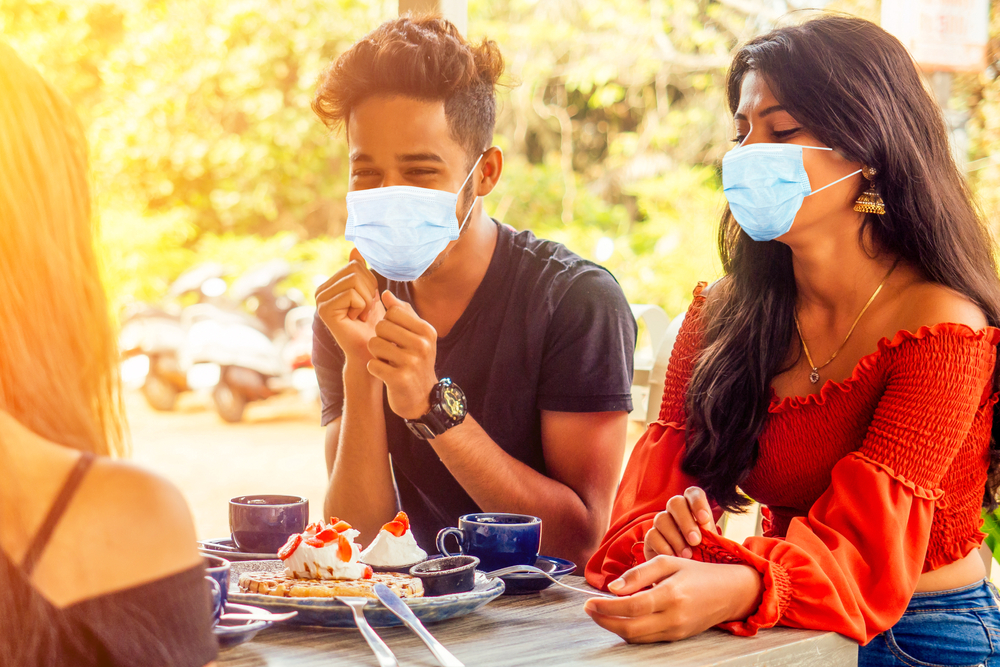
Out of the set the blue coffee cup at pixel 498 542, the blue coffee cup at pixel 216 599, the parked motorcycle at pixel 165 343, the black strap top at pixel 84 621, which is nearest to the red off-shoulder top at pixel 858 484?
the blue coffee cup at pixel 498 542

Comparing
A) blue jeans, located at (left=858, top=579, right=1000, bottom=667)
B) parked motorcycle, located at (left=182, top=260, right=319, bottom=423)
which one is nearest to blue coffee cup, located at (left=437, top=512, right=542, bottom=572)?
blue jeans, located at (left=858, top=579, right=1000, bottom=667)

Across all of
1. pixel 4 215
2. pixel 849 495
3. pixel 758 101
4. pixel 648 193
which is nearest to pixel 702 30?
pixel 648 193

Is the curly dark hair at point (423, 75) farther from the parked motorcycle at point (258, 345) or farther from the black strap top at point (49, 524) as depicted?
the parked motorcycle at point (258, 345)

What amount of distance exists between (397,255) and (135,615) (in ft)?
4.07

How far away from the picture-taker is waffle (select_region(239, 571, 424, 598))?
1183 millimetres

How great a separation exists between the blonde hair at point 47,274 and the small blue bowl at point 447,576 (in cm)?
54

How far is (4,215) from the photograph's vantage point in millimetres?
748

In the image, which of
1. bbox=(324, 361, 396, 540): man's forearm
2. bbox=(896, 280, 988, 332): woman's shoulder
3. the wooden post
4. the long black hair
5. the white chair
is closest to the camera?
bbox=(896, 280, 988, 332): woman's shoulder

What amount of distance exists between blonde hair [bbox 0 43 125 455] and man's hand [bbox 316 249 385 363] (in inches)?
40.5

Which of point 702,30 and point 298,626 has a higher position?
point 702,30

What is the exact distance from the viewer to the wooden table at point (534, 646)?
1.08 m

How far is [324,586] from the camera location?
1195mm

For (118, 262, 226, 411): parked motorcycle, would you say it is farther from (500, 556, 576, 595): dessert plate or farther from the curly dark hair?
(500, 556, 576, 595): dessert plate

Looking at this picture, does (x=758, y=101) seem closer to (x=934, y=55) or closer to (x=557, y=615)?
(x=557, y=615)
